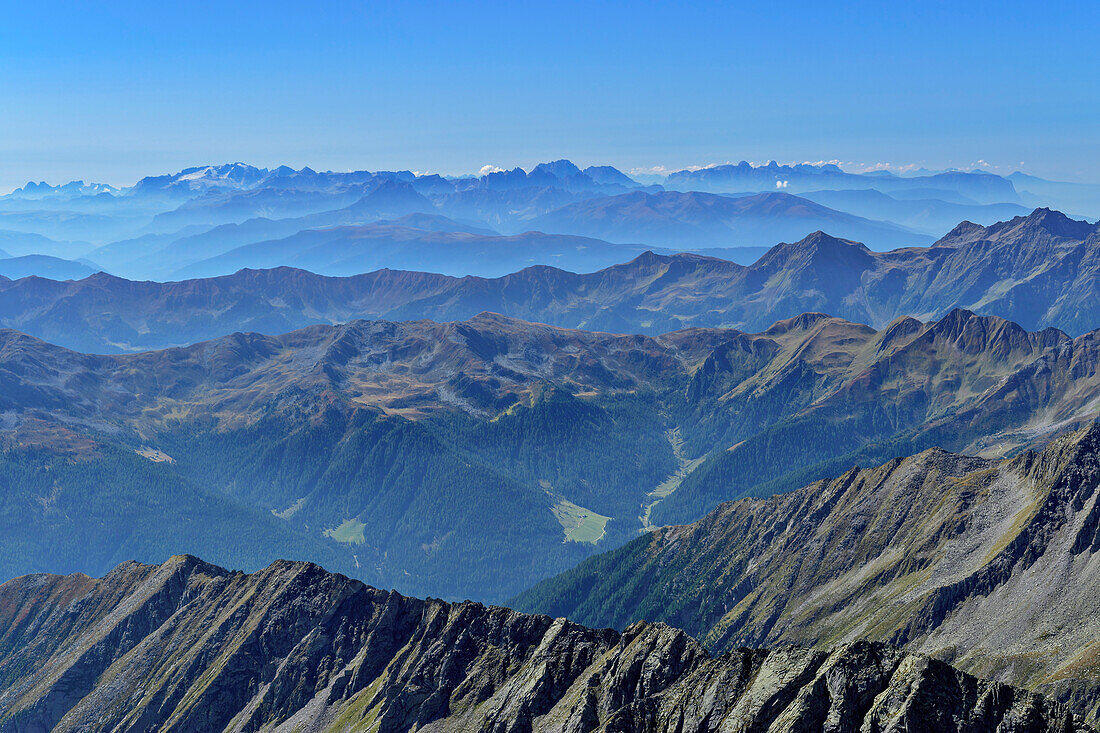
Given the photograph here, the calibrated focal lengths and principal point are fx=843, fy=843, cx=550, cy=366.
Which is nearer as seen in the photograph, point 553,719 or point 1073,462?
point 553,719

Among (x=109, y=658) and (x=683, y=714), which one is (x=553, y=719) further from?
(x=109, y=658)

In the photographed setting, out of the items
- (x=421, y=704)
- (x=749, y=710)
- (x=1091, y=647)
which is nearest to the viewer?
(x=749, y=710)

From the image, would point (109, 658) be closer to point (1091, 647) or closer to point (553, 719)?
point (553, 719)

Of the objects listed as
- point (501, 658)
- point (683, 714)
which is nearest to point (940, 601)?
point (501, 658)

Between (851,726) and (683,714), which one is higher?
(851,726)

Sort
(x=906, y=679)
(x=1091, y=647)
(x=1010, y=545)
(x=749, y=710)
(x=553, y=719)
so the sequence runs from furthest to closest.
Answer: (x=1010, y=545), (x=1091, y=647), (x=553, y=719), (x=749, y=710), (x=906, y=679)

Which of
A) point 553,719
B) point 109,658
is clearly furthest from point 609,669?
point 109,658

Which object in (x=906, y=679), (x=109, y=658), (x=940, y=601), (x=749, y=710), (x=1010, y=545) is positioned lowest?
(x=109, y=658)
